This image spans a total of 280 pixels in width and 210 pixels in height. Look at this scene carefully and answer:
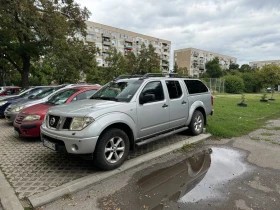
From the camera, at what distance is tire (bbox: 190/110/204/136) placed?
227 inches

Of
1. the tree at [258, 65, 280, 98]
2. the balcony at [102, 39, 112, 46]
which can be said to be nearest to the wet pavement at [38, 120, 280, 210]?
the tree at [258, 65, 280, 98]

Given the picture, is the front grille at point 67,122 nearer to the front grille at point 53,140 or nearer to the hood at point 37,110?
the front grille at point 53,140

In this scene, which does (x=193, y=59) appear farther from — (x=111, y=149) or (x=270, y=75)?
(x=111, y=149)

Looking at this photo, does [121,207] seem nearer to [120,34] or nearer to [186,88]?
[186,88]

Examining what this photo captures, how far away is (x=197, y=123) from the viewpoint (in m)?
5.96

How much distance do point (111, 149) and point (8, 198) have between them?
168 centimetres

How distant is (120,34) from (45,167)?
69.0m

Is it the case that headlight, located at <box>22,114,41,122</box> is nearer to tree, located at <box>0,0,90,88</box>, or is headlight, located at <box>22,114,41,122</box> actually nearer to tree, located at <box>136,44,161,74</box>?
tree, located at <box>0,0,90,88</box>

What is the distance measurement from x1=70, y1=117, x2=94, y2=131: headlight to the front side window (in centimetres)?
135

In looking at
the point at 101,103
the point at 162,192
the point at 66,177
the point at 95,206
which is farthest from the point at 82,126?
the point at 162,192

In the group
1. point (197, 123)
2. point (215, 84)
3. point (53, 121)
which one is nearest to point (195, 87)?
point (197, 123)

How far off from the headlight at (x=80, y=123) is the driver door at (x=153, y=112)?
1104 mm

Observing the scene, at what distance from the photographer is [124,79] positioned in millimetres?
4965

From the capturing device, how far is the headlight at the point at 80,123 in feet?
11.1
